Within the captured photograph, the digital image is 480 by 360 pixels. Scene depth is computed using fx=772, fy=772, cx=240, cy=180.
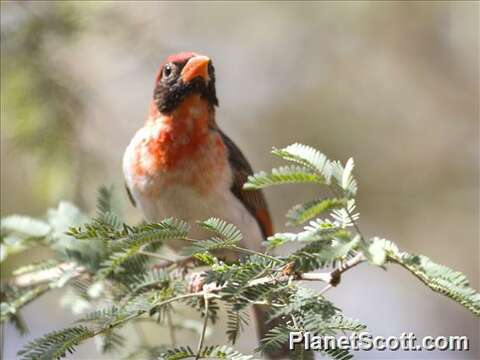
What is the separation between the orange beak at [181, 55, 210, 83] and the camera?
4.98 metres

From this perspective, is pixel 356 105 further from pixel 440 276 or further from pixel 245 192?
pixel 440 276

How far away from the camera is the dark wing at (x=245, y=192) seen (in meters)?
5.19

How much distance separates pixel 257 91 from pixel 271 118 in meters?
0.49

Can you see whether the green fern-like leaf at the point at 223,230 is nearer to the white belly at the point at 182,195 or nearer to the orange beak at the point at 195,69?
the white belly at the point at 182,195

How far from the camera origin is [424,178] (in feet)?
28.7

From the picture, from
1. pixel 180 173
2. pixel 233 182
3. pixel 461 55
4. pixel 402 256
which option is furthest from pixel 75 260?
pixel 461 55

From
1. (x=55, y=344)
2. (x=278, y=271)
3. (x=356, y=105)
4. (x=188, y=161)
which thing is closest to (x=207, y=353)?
(x=278, y=271)

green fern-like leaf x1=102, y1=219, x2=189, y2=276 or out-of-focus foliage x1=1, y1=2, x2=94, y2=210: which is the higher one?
out-of-focus foliage x1=1, y1=2, x2=94, y2=210

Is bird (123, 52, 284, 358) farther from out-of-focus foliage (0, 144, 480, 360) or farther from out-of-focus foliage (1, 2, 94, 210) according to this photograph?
out-of-focus foliage (0, 144, 480, 360)

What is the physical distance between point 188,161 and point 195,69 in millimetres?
597

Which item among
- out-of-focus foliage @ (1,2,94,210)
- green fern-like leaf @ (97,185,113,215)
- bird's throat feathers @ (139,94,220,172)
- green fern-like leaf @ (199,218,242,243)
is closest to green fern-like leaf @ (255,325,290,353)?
green fern-like leaf @ (199,218,242,243)

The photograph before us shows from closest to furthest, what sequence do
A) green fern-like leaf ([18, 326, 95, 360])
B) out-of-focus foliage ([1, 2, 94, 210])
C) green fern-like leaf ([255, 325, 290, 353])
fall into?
green fern-like leaf ([255, 325, 290, 353]) → green fern-like leaf ([18, 326, 95, 360]) → out-of-focus foliage ([1, 2, 94, 210])

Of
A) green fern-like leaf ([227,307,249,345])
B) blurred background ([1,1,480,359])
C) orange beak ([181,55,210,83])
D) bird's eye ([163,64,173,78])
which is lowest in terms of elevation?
green fern-like leaf ([227,307,249,345])

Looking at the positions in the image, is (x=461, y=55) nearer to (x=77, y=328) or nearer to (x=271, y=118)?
(x=271, y=118)
